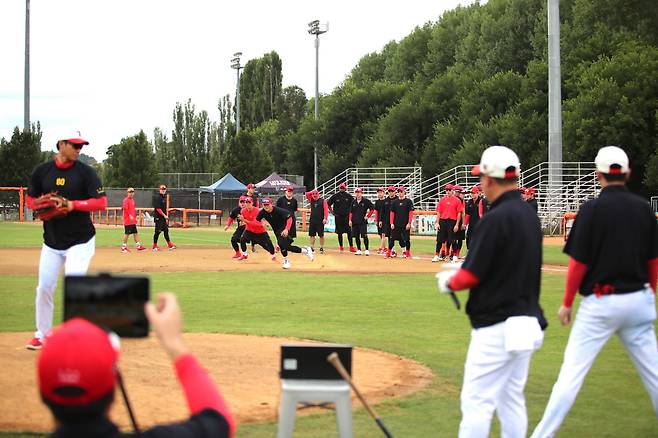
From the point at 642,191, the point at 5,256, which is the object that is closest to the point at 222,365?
the point at 5,256

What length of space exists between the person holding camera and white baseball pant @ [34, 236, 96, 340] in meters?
7.55

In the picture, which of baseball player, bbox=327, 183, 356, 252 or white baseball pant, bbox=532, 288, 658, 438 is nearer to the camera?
white baseball pant, bbox=532, 288, 658, 438

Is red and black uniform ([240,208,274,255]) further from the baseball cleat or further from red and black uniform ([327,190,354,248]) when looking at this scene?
the baseball cleat

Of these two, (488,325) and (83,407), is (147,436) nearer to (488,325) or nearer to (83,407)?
(83,407)

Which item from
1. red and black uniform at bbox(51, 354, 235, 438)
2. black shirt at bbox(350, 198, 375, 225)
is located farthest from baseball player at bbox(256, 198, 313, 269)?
red and black uniform at bbox(51, 354, 235, 438)

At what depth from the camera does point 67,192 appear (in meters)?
10.9

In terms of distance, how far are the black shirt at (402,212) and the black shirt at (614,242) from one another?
23.0 metres

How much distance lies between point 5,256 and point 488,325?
2518cm

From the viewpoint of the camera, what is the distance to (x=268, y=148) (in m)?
88.2

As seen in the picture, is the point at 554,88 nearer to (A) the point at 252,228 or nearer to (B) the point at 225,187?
(A) the point at 252,228

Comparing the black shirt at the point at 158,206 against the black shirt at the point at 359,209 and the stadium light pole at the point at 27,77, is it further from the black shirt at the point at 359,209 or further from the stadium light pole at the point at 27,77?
the stadium light pole at the point at 27,77

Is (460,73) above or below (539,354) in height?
above

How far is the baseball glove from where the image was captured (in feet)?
34.7

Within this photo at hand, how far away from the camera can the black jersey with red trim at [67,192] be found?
10.9m
